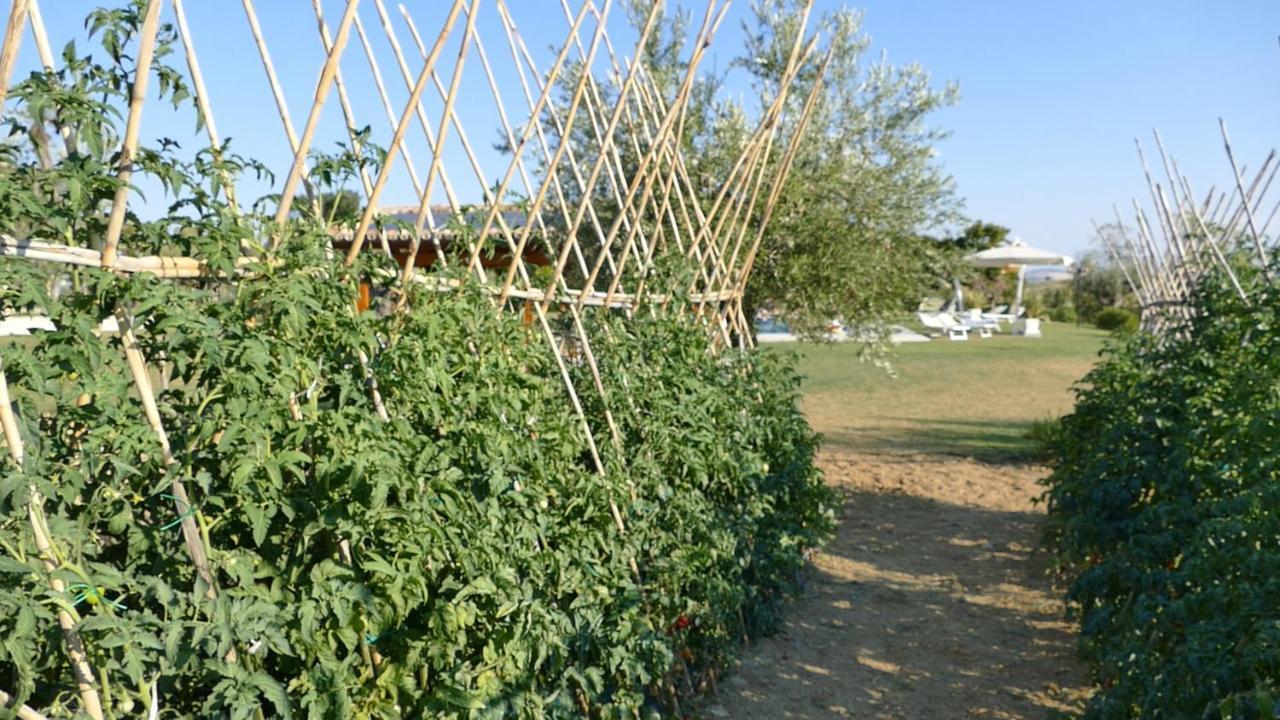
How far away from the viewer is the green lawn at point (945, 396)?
1144cm

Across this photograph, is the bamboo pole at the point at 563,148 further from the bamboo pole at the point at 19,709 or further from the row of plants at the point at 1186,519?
the row of plants at the point at 1186,519

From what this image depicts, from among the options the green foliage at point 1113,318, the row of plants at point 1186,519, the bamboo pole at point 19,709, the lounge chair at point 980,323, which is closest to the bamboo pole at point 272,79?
the bamboo pole at point 19,709

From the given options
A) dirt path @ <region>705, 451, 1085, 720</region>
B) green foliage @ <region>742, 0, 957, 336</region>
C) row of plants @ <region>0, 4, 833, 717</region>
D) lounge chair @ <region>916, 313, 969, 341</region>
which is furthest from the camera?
lounge chair @ <region>916, 313, 969, 341</region>

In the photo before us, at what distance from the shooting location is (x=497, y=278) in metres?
3.85

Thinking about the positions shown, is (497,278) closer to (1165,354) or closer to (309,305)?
(309,305)

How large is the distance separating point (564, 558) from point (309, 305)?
1203mm

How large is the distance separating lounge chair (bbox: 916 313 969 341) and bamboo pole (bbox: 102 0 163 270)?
26200 millimetres

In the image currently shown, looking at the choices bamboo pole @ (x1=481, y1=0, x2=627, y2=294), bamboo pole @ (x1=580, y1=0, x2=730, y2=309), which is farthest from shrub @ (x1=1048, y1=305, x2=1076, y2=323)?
bamboo pole @ (x1=481, y1=0, x2=627, y2=294)

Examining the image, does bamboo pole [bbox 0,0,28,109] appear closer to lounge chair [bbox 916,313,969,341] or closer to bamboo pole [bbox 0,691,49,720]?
bamboo pole [bbox 0,691,49,720]

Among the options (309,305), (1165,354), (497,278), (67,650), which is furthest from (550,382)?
(1165,354)

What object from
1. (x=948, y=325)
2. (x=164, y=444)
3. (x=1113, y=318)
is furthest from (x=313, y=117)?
(x=1113, y=318)

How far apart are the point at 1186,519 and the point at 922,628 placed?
1845 mm

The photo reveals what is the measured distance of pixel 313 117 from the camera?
7.61ft

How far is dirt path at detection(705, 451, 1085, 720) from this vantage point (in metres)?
4.46
